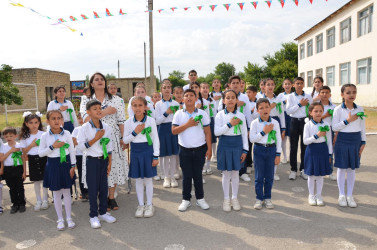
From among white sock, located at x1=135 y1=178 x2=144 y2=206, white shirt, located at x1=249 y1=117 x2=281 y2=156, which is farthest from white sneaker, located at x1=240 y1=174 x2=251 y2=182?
white sock, located at x1=135 y1=178 x2=144 y2=206

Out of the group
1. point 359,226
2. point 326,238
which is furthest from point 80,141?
point 359,226

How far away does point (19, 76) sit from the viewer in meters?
22.3

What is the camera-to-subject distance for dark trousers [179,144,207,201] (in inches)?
158

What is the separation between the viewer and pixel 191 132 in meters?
3.99

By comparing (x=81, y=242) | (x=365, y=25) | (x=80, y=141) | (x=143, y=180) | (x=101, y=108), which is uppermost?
(x=365, y=25)

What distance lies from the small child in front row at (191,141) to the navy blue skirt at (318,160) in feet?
4.60

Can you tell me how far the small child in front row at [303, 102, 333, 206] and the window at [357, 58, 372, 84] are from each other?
1504 cm

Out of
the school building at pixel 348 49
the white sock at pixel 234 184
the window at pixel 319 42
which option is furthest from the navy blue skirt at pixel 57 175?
the window at pixel 319 42

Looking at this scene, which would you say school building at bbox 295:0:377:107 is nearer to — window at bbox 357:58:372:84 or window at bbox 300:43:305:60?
window at bbox 357:58:372:84

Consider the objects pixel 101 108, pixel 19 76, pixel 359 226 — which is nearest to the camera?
pixel 359 226

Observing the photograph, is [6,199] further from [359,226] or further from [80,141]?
[359,226]

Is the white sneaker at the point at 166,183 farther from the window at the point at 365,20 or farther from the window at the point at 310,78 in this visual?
the window at the point at 310,78

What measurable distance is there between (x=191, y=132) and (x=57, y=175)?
1771 mm

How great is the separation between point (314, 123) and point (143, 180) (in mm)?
2543
